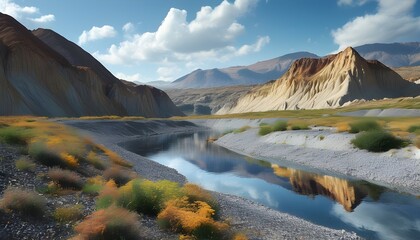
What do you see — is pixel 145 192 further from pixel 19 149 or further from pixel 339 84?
pixel 339 84

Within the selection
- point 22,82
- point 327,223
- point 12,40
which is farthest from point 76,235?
point 12,40

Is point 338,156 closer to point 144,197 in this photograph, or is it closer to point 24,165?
point 144,197

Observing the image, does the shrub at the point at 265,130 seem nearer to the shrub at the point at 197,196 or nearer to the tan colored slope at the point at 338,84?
the shrub at the point at 197,196

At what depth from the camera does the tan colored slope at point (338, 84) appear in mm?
121312

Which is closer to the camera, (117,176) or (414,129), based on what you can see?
(117,176)

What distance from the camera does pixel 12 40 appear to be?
82.1 m

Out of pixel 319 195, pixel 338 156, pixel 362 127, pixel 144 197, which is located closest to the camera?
pixel 144 197

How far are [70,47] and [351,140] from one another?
451 feet

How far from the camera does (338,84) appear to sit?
12556 cm

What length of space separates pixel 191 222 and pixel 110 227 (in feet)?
9.21

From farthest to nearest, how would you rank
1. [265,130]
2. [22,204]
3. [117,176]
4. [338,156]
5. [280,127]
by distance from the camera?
1. [265,130]
2. [280,127]
3. [338,156]
4. [117,176]
5. [22,204]

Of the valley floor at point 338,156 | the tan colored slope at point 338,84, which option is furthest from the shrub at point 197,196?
the tan colored slope at point 338,84

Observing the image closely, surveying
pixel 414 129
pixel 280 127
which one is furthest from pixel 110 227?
pixel 280 127

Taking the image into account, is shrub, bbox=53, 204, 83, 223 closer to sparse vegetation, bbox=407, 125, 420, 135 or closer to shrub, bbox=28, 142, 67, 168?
shrub, bbox=28, 142, 67, 168
